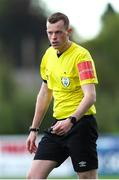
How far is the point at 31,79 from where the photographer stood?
62.3 metres

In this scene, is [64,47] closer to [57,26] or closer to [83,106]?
[57,26]

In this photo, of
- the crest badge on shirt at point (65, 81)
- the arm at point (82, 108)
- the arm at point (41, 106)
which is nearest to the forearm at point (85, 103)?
the arm at point (82, 108)

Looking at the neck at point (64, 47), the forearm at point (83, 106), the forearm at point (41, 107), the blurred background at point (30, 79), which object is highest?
the neck at point (64, 47)

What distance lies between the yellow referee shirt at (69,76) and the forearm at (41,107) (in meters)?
0.33

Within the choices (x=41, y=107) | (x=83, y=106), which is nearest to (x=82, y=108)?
(x=83, y=106)

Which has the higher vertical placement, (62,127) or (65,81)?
(65,81)

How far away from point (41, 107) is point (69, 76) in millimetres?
681

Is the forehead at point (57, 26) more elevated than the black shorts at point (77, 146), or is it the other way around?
the forehead at point (57, 26)

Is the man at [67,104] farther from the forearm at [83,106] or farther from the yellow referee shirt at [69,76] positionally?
the forearm at [83,106]

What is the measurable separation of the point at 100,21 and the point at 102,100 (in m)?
21.0

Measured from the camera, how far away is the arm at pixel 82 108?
854 centimetres

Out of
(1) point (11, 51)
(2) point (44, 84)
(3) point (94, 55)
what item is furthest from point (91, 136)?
(1) point (11, 51)

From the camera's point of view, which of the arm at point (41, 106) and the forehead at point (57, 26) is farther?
the arm at point (41, 106)

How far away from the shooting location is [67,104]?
9141 millimetres
